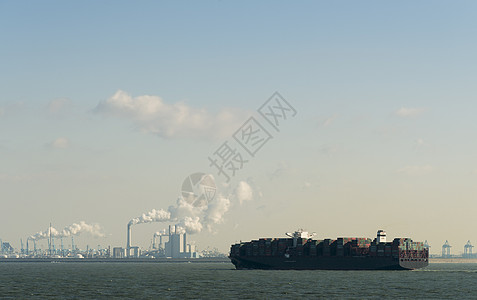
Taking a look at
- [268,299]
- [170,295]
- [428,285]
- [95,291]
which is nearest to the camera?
[268,299]

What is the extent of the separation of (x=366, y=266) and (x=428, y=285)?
65.7 metres

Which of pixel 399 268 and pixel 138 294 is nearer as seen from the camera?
pixel 138 294

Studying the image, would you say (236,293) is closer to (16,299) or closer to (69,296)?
(69,296)

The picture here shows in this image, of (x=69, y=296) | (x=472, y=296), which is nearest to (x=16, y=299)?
(x=69, y=296)

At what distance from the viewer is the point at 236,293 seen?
367 ft

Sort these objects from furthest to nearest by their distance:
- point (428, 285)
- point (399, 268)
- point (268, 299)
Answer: point (399, 268)
point (428, 285)
point (268, 299)

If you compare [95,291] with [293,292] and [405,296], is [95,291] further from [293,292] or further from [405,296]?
[405,296]

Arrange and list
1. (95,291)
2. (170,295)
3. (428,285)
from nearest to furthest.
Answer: (170,295) < (95,291) < (428,285)

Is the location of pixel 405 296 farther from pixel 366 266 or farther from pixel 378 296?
pixel 366 266

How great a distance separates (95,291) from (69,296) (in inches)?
426

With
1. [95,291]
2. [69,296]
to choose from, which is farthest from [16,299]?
[95,291]

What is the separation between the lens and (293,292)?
4471 inches

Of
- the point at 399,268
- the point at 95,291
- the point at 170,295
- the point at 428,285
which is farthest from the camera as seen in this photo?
the point at 399,268

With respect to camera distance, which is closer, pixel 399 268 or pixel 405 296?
pixel 405 296
